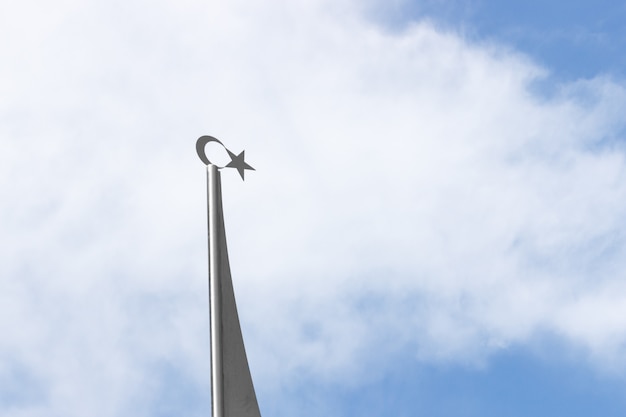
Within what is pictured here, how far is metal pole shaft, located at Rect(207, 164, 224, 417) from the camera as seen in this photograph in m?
14.5

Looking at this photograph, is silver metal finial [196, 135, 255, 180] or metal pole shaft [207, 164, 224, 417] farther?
silver metal finial [196, 135, 255, 180]

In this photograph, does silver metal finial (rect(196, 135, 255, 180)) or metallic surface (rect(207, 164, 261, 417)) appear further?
silver metal finial (rect(196, 135, 255, 180))

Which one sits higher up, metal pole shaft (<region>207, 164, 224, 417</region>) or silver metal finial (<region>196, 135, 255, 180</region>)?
silver metal finial (<region>196, 135, 255, 180</region>)

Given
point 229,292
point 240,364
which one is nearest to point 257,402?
point 240,364

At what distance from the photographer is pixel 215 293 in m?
15.1

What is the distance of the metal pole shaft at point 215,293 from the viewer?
14.5 m

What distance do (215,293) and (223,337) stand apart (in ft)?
2.55

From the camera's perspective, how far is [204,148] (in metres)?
16.2

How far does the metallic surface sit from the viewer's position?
14.6 m

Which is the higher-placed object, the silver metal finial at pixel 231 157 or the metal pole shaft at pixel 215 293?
the silver metal finial at pixel 231 157

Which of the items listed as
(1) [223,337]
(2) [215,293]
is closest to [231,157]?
(2) [215,293]

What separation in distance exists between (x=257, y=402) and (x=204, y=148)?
4.65 metres

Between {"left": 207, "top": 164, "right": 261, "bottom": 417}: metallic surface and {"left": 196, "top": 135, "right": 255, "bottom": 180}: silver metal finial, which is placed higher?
{"left": 196, "top": 135, "right": 255, "bottom": 180}: silver metal finial

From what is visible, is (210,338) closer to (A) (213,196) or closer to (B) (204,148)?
(A) (213,196)
